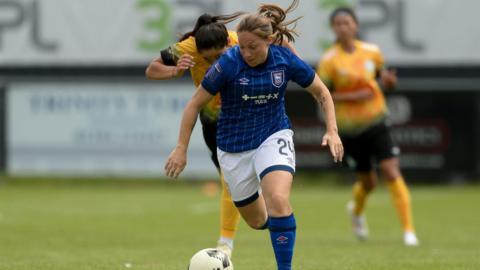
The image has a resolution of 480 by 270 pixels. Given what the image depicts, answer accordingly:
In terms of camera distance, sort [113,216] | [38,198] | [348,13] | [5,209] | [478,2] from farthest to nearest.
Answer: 1. [478,2]
2. [38,198]
3. [5,209]
4. [113,216]
5. [348,13]

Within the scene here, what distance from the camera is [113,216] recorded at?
55.7 ft

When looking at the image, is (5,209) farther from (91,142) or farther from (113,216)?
(91,142)

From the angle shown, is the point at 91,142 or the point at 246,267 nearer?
the point at 246,267

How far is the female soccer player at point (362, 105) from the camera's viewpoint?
12633mm

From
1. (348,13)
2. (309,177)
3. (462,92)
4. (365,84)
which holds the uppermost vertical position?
(348,13)

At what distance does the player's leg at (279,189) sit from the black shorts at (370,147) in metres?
4.54

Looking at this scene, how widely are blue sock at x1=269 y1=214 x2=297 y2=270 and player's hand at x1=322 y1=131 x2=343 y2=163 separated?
21.4 inches

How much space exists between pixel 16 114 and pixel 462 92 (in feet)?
30.4

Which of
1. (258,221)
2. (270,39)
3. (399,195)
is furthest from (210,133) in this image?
(399,195)

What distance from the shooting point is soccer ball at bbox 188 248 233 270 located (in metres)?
8.12

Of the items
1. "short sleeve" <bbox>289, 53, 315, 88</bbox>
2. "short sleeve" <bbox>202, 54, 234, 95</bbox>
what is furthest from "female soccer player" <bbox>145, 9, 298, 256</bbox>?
"short sleeve" <bbox>202, 54, 234, 95</bbox>

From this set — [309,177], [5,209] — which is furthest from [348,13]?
[309,177]

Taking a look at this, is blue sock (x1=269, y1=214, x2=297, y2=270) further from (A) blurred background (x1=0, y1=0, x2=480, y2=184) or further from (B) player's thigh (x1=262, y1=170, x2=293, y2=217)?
(A) blurred background (x1=0, y1=0, x2=480, y2=184)

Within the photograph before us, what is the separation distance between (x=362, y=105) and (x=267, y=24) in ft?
16.7
